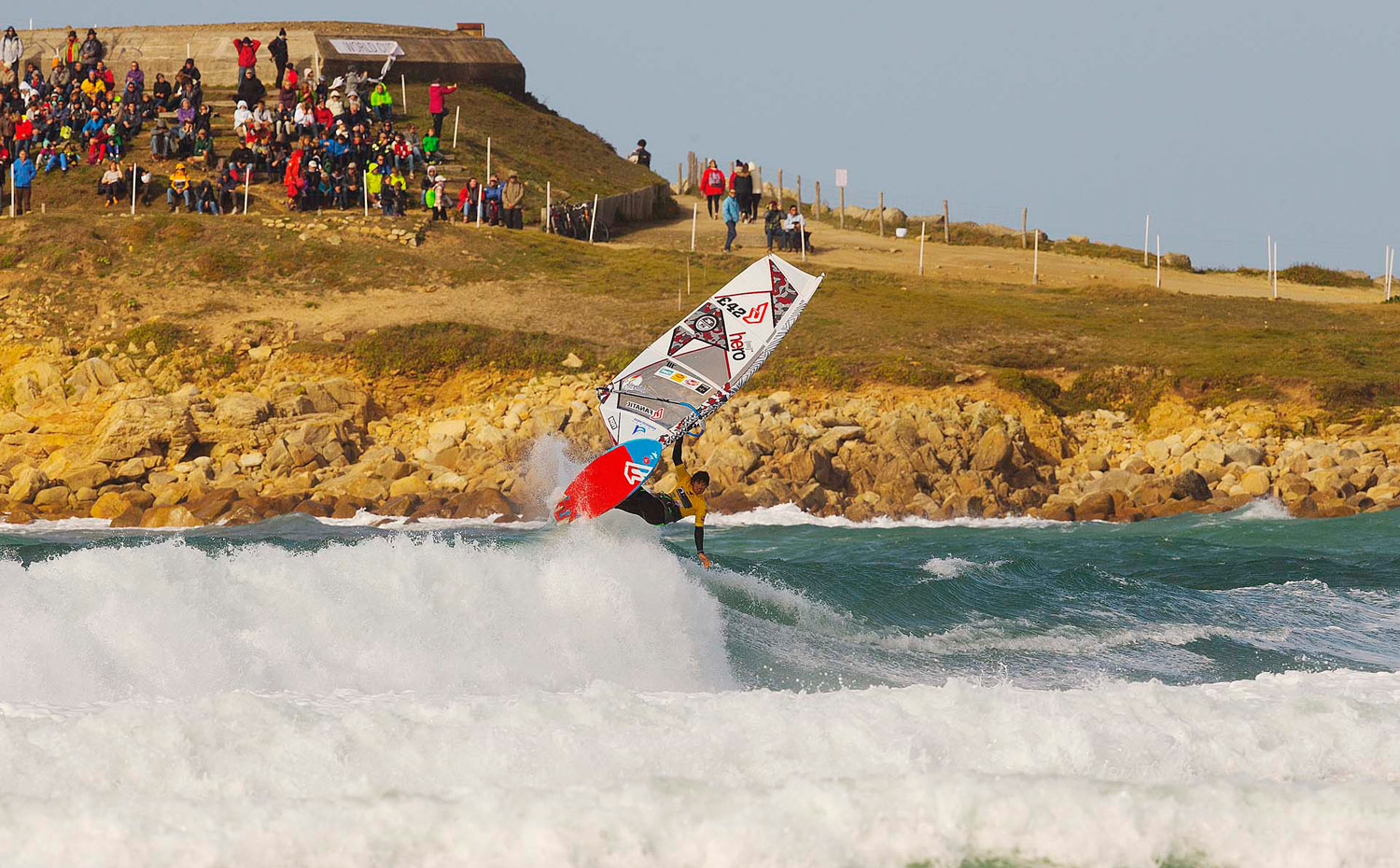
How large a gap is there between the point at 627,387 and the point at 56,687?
816 centimetres

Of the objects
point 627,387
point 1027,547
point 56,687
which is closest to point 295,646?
point 56,687

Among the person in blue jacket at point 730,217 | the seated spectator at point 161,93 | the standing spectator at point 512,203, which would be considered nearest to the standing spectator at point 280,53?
the seated spectator at point 161,93

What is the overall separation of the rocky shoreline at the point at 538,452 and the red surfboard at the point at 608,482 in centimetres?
892

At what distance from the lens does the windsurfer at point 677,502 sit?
51.2 feet

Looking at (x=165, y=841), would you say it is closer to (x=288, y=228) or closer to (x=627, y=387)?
(x=627, y=387)

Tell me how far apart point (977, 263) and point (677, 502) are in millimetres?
27053

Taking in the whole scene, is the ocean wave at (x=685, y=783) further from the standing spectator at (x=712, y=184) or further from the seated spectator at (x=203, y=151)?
the standing spectator at (x=712, y=184)

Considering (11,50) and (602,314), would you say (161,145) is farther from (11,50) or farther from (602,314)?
(602,314)

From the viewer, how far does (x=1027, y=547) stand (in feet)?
74.6

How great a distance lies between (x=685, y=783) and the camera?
863 centimetres

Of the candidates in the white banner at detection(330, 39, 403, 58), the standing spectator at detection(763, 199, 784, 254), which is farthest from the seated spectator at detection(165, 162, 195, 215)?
the standing spectator at detection(763, 199, 784, 254)

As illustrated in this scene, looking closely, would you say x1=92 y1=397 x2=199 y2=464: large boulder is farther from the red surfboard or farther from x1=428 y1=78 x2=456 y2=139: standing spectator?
x1=428 y1=78 x2=456 y2=139: standing spectator

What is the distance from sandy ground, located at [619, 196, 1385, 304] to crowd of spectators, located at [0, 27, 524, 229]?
→ 5.90 m

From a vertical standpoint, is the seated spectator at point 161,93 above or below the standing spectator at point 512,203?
above
